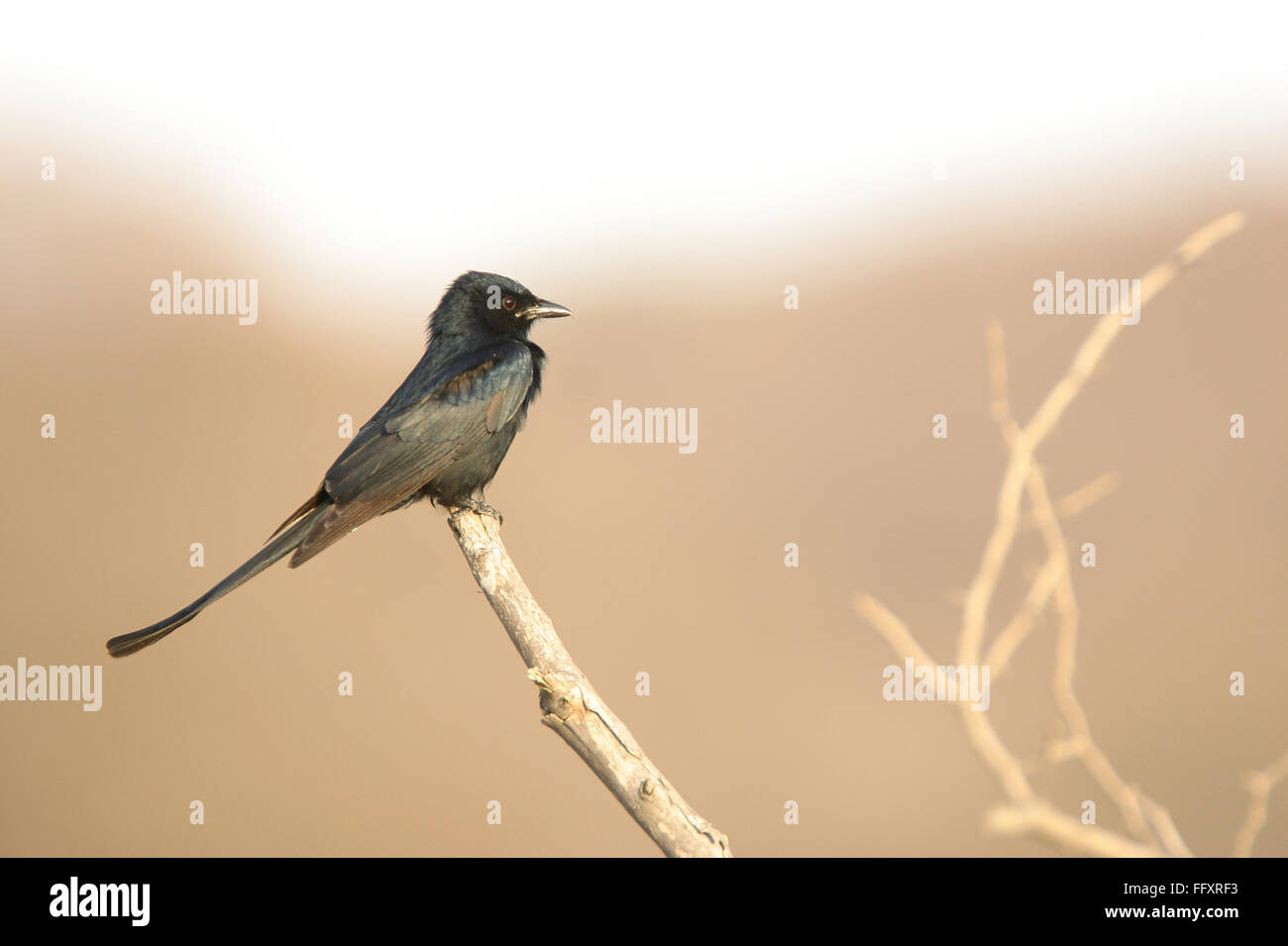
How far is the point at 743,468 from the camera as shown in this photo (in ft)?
59.1

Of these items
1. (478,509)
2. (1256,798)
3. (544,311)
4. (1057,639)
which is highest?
(544,311)

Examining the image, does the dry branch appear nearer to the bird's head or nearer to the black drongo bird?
the black drongo bird

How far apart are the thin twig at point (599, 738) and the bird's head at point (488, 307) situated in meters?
2.75

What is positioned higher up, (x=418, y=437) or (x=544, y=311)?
(x=544, y=311)

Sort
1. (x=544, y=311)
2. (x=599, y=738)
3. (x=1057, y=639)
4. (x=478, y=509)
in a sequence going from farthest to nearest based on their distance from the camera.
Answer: (x=544, y=311)
(x=478, y=509)
(x=599, y=738)
(x=1057, y=639)

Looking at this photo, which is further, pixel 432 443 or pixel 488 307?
pixel 488 307

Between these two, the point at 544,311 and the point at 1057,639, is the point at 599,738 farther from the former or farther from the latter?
the point at 544,311

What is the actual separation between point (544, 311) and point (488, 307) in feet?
1.12

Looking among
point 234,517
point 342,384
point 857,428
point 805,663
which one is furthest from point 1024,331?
point 234,517

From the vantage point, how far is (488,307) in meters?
5.94

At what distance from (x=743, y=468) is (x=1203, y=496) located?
759cm

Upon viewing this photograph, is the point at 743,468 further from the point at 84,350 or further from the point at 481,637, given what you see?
the point at 84,350

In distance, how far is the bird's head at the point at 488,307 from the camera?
5922 millimetres

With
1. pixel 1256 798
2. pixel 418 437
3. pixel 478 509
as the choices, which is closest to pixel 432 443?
pixel 418 437
